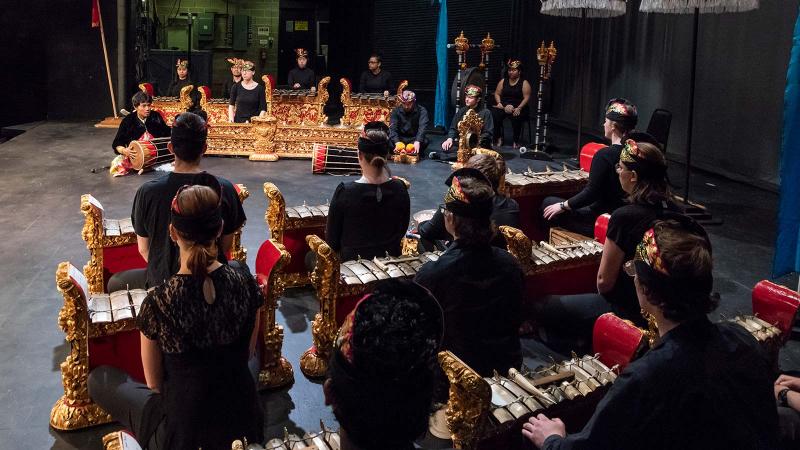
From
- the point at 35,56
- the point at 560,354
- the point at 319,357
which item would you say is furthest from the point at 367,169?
the point at 35,56

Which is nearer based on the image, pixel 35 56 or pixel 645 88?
pixel 645 88

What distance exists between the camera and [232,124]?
32.6 feet

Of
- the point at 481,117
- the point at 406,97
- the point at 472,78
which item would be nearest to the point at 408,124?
the point at 406,97

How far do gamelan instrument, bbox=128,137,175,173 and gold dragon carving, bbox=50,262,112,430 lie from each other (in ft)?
16.6

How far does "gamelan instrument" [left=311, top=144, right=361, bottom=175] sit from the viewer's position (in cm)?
894

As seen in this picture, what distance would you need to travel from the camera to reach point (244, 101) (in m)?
10.1

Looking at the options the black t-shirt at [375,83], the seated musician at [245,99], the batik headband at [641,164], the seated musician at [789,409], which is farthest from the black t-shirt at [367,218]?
the black t-shirt at [375,83]

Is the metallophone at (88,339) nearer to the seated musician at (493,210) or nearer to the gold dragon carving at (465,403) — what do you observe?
the seated musician at (493,210)

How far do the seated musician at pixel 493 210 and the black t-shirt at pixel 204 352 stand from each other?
1.68m

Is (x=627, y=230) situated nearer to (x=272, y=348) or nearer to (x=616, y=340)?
(x=616, y=340)

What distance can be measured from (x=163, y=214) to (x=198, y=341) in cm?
118

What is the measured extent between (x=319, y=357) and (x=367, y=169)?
1089 millimetres

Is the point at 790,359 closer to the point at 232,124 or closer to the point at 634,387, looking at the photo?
the point at 634,387

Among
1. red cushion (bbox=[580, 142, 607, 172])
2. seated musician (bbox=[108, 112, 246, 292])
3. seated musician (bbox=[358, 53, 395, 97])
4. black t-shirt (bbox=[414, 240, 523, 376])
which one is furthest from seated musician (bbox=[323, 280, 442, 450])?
seated musician (bbox=[358, 53, 395, 97])
